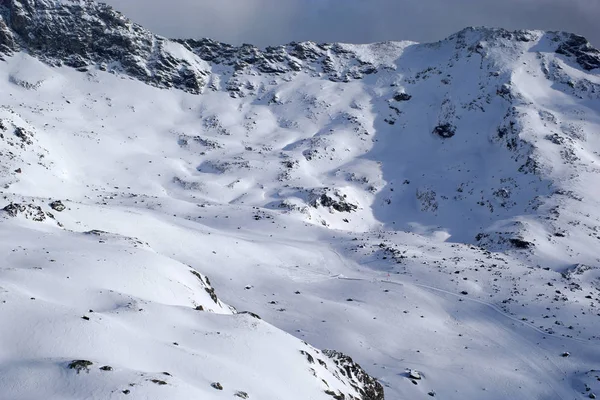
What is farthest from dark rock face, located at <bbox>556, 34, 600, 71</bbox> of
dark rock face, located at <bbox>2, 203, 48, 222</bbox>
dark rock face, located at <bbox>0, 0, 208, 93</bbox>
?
dark rock face, located at <bbox>2, 203, 48, 222</bbox>

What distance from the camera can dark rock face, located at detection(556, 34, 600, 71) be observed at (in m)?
122

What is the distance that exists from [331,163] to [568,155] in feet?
149

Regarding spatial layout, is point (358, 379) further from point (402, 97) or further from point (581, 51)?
point (581, 51)

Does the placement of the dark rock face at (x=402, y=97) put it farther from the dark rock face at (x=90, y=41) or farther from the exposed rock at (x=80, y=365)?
the exposed rock at (x=80, y=365)

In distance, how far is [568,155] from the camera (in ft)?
287

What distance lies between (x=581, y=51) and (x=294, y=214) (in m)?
103

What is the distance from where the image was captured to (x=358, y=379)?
25.2 metres

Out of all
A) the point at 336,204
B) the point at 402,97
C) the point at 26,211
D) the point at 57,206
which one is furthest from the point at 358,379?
the point at 402,97

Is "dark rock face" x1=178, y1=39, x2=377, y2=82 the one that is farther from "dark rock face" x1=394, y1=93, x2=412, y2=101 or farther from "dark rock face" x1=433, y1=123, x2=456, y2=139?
"dark rock face" x1=433, y1=123, x2=456, y2=139

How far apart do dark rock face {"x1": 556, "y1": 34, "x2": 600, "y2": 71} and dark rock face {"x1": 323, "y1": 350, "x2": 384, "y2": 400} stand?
127m

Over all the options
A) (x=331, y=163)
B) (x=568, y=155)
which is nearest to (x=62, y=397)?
(x=331, y=163)

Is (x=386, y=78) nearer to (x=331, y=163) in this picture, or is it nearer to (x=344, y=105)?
(x=344, y=105)

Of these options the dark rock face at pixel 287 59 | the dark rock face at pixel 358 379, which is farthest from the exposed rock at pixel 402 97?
the dark rock face at pixel 358 379

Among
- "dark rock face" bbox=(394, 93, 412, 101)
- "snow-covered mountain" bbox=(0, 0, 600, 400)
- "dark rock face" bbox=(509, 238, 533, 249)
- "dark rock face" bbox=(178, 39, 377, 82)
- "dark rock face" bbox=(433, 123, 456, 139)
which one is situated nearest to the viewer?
"snow-covered mountain" bbox=(0, 0, 600, 400)
